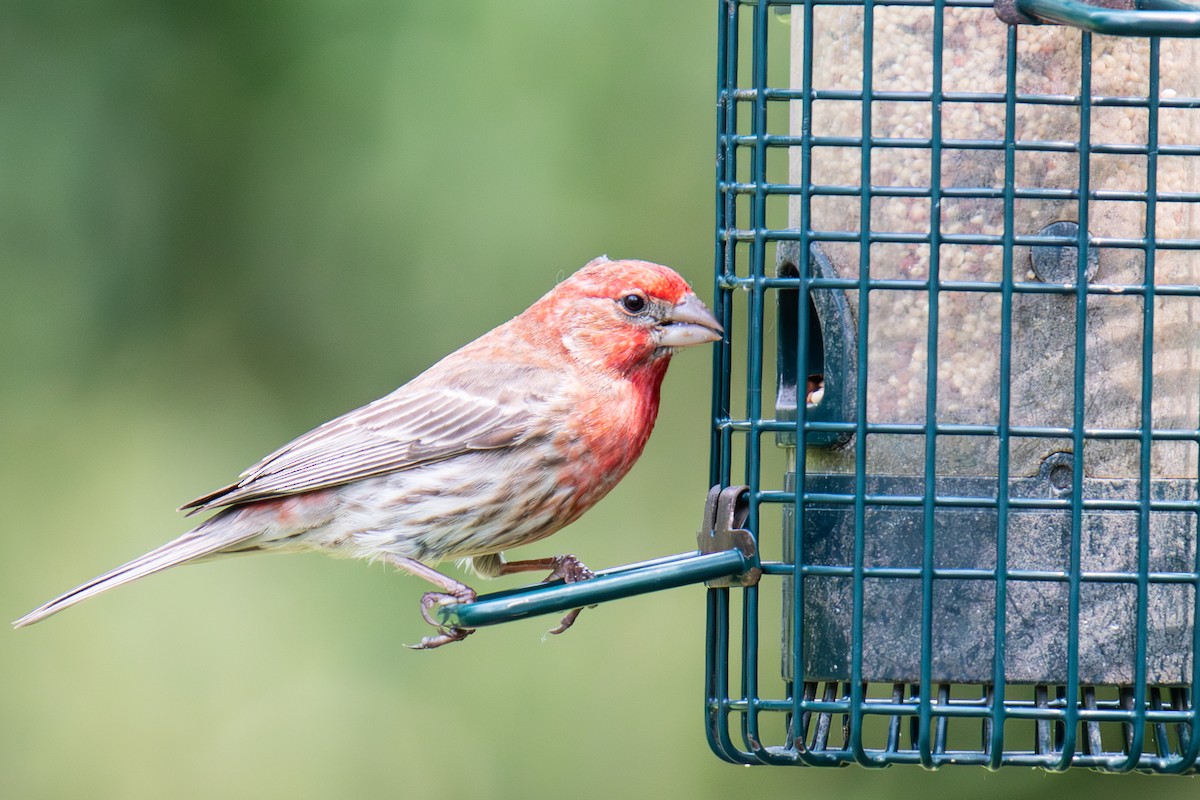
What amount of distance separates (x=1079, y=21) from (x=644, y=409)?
6.94 feet

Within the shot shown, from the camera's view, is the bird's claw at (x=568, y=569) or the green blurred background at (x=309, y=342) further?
the green blurred background at (x=309, y=342)

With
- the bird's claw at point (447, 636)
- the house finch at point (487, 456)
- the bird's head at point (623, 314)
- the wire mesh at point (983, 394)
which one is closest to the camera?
the wire mesh at point (983, 394)

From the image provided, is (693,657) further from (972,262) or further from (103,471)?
(972,262)

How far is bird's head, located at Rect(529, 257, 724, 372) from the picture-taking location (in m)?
5.13

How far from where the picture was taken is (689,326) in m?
5.03

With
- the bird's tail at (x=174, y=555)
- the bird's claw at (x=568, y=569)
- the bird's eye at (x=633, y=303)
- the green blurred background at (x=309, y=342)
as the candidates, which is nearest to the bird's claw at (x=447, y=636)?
the bird's claw at (x=568, y=569)

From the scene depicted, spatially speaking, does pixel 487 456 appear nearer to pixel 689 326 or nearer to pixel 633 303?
pixel 633 303

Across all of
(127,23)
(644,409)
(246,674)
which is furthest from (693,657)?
(127,23)

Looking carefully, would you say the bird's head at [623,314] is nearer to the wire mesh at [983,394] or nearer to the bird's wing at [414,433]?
the bird's wing at [414,433]

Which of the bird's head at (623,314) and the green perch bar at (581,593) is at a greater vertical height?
the bird's head at (623,314)

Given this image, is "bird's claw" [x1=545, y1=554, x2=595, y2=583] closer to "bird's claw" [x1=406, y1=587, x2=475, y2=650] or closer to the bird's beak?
"bird's claw" [x1=406, y1=587, x2=475, y2=650]

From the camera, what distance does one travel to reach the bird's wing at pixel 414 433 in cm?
540

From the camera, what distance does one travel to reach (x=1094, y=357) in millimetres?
4469

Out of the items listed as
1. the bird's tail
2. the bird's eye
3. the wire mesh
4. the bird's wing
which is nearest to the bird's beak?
the bird's eye
